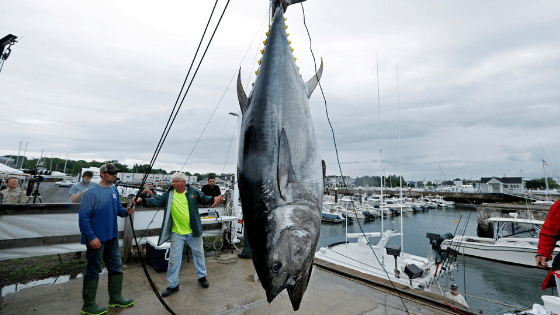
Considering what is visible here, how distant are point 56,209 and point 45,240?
1.58ft

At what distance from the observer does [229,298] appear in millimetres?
3285

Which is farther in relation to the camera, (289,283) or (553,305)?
(553,305)

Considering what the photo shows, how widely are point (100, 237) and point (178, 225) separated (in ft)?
3.11

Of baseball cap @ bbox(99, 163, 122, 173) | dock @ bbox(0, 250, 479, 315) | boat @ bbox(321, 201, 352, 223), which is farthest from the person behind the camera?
boat @ bbox(321, 201, 352, 223)

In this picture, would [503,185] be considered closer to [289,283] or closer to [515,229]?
[515,229]

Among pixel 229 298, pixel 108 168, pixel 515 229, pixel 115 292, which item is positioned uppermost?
pixel 108 168

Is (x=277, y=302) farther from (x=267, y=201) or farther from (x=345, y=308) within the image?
(x=267, y=201)

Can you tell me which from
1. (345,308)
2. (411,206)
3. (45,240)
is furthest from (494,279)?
(411,206)

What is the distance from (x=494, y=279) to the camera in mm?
11906

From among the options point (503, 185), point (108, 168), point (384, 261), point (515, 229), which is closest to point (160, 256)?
point (108, 168)

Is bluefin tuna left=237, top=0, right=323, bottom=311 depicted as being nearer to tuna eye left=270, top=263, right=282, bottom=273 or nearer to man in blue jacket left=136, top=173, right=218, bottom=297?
tuna eye left=270, top=263, right=282, bottom=273

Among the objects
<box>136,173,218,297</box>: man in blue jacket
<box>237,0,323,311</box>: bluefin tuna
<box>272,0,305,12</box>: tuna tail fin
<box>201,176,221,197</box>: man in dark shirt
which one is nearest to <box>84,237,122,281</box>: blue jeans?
<box>136,173,218,297</box>: man in blue jacket

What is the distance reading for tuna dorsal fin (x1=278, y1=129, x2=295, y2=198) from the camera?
3.96 feet

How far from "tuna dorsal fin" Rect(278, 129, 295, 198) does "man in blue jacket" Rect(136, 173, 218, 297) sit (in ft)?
8.12
